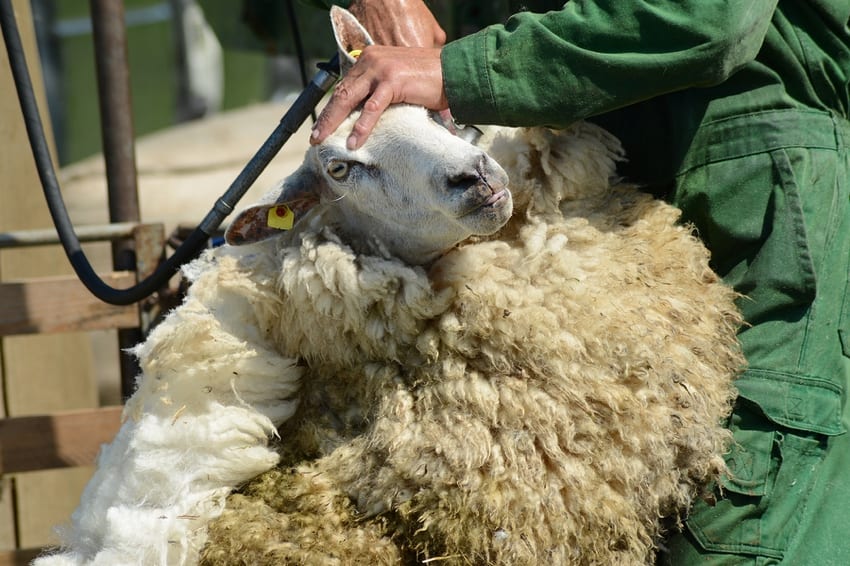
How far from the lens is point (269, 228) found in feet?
7.40

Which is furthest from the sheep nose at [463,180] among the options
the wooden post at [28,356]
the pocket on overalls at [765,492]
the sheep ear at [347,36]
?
the wooden post at [28,356]

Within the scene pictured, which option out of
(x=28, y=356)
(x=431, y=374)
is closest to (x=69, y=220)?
(x=431, y=374)

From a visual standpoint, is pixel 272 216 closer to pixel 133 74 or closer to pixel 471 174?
pixel 471 174

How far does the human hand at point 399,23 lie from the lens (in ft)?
7.56

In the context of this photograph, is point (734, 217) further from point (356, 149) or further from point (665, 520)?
point (356, 149)

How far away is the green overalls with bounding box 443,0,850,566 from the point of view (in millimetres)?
1966

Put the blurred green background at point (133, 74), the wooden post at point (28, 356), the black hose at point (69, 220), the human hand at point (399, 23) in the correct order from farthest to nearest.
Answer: the blurred green background at point (133, 74), the wooden post at point (28, 356), the black hose at point (69, 220), the human hand at point (399, 23)

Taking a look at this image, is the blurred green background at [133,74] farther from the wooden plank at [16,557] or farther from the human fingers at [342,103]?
the human fingers at [342,103]

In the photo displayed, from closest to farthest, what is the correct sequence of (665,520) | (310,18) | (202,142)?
(665,520) < (310,18) < (202,142)

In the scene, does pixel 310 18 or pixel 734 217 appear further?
pixel 310 18

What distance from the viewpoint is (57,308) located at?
3131mm

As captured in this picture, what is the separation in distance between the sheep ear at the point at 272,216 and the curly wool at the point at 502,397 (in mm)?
69

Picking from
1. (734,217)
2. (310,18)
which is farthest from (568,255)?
(310,18)

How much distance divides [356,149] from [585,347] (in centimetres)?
65
